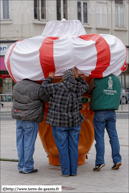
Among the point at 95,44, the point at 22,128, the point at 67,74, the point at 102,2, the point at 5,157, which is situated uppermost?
the point at 102,2

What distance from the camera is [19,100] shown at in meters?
5.98

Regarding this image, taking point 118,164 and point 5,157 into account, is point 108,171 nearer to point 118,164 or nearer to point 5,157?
point 118,164

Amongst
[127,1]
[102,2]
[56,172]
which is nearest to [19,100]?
[56,172]

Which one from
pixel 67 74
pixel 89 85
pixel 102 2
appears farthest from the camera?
pixel 102 2

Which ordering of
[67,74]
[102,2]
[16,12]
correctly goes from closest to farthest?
[67,74] < [16,12] < [102,2]

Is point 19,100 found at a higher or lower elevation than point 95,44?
lower

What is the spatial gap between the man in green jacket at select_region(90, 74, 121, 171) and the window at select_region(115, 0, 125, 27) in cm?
2226

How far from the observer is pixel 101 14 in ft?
88.1

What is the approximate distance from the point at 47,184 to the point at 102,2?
74.4 ft

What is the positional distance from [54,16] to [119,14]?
18.4 feet

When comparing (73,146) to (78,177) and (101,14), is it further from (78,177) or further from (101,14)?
(101,14)

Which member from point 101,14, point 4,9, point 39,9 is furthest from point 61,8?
point 4,9

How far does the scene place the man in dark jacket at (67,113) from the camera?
5.69 m

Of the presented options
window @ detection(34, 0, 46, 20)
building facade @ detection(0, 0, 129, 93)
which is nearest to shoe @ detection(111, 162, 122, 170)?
building facade @ detection(0, 0, 129, 93)
